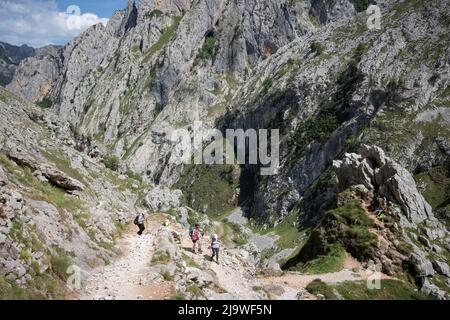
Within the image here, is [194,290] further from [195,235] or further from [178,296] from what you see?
[195,235]

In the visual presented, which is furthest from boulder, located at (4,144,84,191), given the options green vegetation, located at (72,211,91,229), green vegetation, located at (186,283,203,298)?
green vegetation, located at (186,283,203,298)

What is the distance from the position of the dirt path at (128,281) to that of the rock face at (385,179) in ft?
92.1

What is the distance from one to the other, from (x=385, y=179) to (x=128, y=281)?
34622mm

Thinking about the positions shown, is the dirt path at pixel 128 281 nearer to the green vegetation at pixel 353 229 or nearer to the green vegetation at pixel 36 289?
the green vegetation at pixel 36 289

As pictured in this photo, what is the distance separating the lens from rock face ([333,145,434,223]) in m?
46.3

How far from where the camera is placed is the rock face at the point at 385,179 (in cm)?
4627

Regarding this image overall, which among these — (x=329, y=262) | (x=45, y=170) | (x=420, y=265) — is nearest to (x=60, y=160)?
(x=45, y=170)

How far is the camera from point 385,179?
4969 cm

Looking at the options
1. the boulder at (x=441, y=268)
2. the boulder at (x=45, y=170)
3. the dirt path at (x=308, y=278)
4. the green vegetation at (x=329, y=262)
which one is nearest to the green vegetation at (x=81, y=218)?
the boulder at (x=45, y=170)

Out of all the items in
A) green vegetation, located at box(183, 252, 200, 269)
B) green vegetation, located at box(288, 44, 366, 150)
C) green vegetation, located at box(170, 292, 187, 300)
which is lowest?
green vegetation, located at box(170, 292, 187, 300)

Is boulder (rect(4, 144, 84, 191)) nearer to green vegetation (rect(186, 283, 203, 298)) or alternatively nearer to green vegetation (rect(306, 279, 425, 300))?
green vegetation (rect(186, 283, 203, 298))

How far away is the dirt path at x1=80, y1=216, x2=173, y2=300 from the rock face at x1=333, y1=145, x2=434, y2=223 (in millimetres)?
28072

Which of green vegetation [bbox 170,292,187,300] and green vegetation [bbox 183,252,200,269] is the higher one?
green vegetation [bbox 183,252,200,269]

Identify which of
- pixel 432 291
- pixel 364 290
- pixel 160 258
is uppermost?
pixel 160 258
